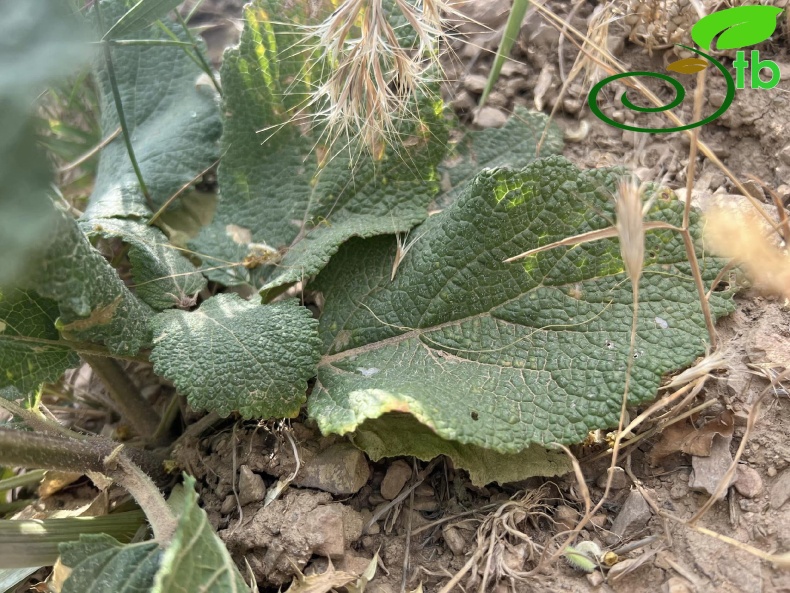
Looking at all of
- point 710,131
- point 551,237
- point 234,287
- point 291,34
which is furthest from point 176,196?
point 710,131

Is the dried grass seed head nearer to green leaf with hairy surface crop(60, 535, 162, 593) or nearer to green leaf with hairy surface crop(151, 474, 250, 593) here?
green leaf with hairy surface crop(151, 474, 250, 593)

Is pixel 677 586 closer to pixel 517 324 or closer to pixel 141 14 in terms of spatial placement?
pixel 517 324

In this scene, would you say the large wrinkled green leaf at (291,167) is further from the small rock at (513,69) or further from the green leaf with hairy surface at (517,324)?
the small rock at (513,69)

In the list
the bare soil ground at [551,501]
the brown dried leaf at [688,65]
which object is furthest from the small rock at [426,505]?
the brown dried leaf at [688,65]

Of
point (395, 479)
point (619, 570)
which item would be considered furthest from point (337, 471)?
point (619, 570)

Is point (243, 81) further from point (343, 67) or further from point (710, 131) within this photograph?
point (710, 131)
